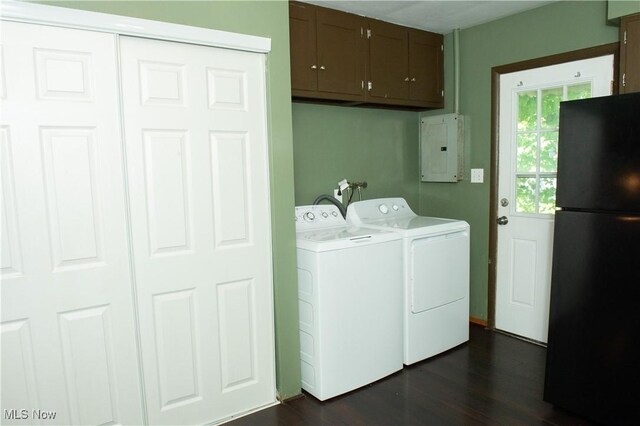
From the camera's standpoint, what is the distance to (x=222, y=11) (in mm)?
2172

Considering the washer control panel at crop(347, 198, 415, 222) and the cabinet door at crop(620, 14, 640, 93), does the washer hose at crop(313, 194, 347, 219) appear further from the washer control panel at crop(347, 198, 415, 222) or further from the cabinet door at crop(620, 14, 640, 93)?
the cabinet door at crop(620, 14, 640, 93)

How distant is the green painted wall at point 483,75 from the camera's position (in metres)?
3.00

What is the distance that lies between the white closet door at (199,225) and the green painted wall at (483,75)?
2.01 meters

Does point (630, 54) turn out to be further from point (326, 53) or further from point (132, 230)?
point (132, 230)

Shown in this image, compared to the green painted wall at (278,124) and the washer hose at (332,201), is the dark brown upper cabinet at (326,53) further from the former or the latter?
the washer hose at (332,201)

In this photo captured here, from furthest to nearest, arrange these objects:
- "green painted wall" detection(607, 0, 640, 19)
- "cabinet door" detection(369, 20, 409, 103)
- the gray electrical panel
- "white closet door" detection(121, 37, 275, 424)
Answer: the gray electrical panel → "cabinet door" detection(369, 20, 409, 103) → "green painted wall" detection(607, 0, 640, 19) → "white closet door" detection(121, 37, 275, 424)

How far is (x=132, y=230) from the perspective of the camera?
203cm

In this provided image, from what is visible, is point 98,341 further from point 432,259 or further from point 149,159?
point 432,259

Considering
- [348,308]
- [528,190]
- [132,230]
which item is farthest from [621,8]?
[132,230]

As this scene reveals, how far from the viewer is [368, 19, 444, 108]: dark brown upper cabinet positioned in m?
3.28

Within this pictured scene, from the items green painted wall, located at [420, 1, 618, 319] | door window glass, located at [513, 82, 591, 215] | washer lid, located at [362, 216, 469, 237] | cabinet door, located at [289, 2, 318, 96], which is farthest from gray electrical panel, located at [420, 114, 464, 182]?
cabinet door, located at [289, 2, 318, 96]

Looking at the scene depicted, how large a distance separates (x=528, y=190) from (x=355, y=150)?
1.37 meters

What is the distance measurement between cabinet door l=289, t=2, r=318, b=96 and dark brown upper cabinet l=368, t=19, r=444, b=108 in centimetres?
52

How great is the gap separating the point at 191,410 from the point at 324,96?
213cm
